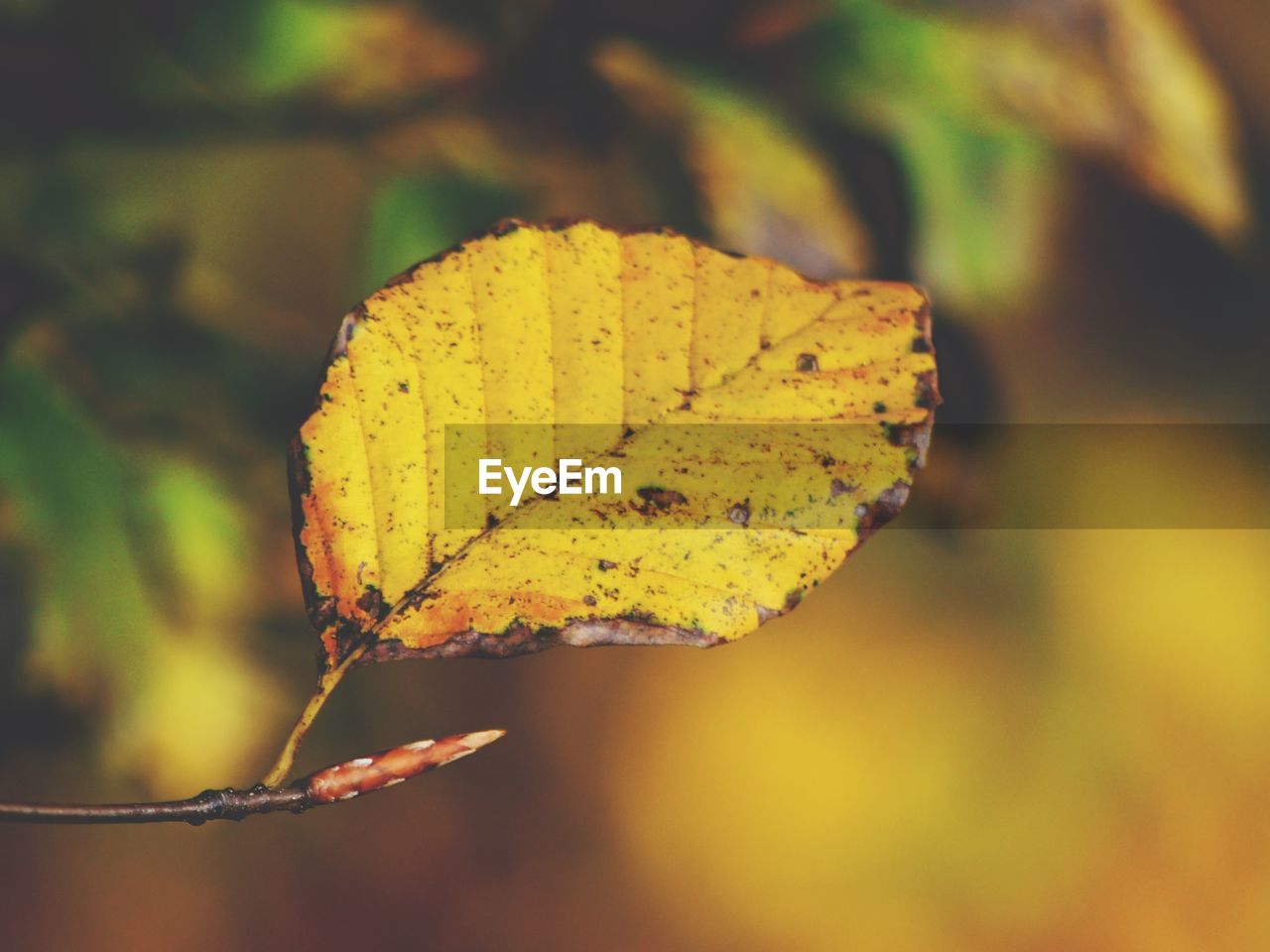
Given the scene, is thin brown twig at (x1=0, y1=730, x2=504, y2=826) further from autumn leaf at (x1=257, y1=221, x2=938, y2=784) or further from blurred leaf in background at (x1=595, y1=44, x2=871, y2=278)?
blurred leaf in background at (x1=595, y1=44, x2=871, y2=278)

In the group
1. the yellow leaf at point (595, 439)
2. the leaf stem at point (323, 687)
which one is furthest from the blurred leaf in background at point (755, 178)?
the leaf stem at point (323, 687)

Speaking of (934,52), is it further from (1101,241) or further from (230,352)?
(230,352)

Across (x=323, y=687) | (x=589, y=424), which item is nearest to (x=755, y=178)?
(x=589, y=424)

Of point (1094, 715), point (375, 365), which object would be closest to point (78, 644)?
point (375, 365)

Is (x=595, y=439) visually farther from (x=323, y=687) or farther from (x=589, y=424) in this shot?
(x=323, y=687)

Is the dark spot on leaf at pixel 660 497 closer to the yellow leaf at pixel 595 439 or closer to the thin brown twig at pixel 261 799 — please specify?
the yellow leaf at pixel 595 439

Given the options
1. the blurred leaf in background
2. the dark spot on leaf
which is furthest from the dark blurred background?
the dark spot on leaf
